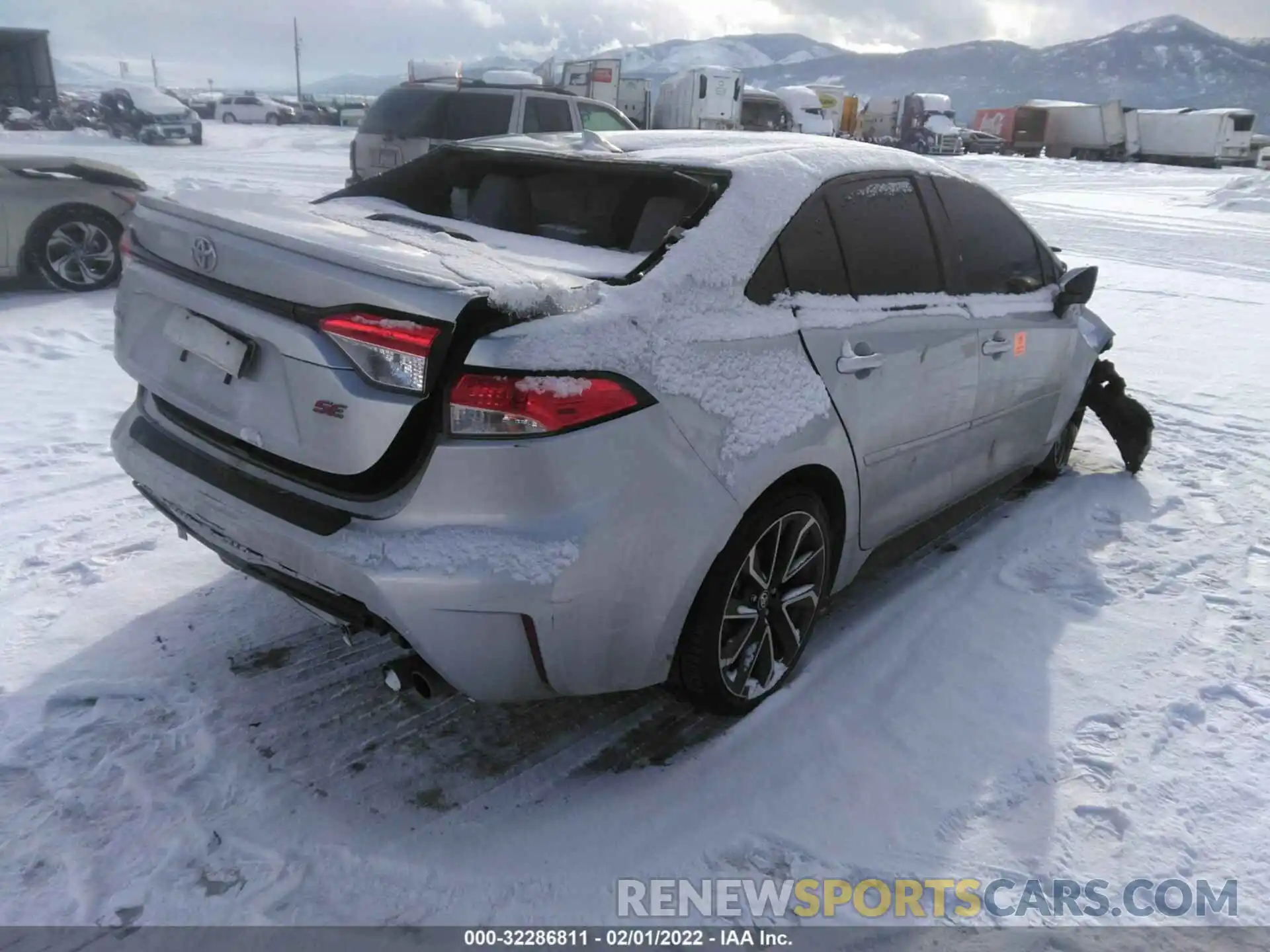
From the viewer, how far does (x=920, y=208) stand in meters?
3.46

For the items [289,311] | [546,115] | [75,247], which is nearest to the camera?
[289,311]

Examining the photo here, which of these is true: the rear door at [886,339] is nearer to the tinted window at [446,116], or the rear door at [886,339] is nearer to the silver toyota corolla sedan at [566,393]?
the silver toyota corolla sedan at [566,393]

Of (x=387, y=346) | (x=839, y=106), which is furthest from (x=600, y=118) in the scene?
(x=839, y=106)

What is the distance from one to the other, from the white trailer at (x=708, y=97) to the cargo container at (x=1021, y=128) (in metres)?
22.4

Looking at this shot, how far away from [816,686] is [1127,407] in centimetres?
311

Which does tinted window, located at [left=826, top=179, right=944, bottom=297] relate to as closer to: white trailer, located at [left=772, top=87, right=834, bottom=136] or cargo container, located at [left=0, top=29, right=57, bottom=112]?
white trailer, located at [left=772, top=87, right=834, bottom=136]

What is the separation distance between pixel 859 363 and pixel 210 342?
1910mm

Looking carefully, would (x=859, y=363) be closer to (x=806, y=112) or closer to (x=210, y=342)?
(x=210, y=342)

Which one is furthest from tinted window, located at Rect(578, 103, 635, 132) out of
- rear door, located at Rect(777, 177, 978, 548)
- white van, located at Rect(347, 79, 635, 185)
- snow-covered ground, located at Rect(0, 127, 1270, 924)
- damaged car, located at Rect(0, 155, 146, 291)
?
rear door, located at Rect(777, 177, 978, 548)

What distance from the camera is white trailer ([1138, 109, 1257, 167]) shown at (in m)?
39.9

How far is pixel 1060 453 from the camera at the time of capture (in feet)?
16.5

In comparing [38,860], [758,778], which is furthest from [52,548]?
[758,778]

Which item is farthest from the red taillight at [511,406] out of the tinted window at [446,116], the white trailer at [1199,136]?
the white trailer at [1199,136]

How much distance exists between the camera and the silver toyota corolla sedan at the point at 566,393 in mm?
Answer: 2123
